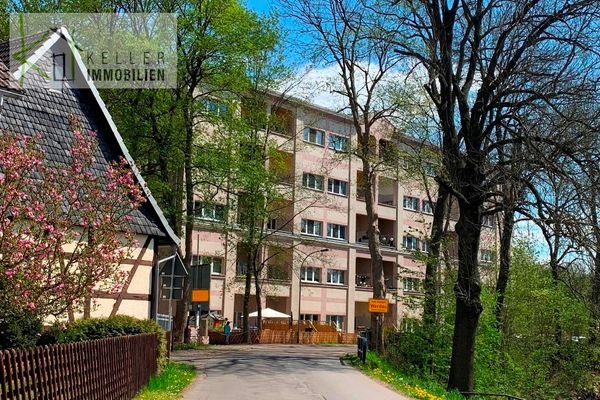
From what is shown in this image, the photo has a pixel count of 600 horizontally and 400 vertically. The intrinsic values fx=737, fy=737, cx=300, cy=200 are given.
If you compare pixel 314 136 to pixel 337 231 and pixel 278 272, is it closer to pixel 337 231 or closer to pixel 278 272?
pixel 337 231

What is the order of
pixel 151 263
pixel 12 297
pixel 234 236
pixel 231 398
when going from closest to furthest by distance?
1. pixel 12 297
2. pixel 231 398
3. pixel 151 263
4. pixel 234 236

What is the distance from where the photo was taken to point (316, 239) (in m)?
64.0

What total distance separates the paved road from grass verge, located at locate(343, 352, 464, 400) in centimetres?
46

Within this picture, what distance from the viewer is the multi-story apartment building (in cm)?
5544

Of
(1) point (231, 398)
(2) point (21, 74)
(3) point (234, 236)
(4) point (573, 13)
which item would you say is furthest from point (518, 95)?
(3) point (234, 236)

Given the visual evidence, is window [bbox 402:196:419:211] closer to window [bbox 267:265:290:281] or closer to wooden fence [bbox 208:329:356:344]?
wooden fence [bbox 208:329:356:344]

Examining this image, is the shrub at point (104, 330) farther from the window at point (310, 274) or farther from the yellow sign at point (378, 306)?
the window at point (310, 274)

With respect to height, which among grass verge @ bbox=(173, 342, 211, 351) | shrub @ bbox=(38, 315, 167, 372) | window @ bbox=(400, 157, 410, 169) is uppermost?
window @ bbox=(400, 157, 410, 169)

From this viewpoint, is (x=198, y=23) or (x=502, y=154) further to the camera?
(x=198, y=23)

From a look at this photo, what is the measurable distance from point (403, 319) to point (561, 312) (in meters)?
7.01

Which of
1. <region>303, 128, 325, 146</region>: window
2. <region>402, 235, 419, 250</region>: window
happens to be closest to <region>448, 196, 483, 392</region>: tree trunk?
<region>402, 235, 419, 250</region>: window

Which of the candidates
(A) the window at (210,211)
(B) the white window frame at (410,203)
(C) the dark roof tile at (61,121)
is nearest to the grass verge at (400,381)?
(C) the dark roof tile at (61,121)

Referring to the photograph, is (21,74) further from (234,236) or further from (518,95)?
(234,236)

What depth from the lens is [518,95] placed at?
19094 millimetres
